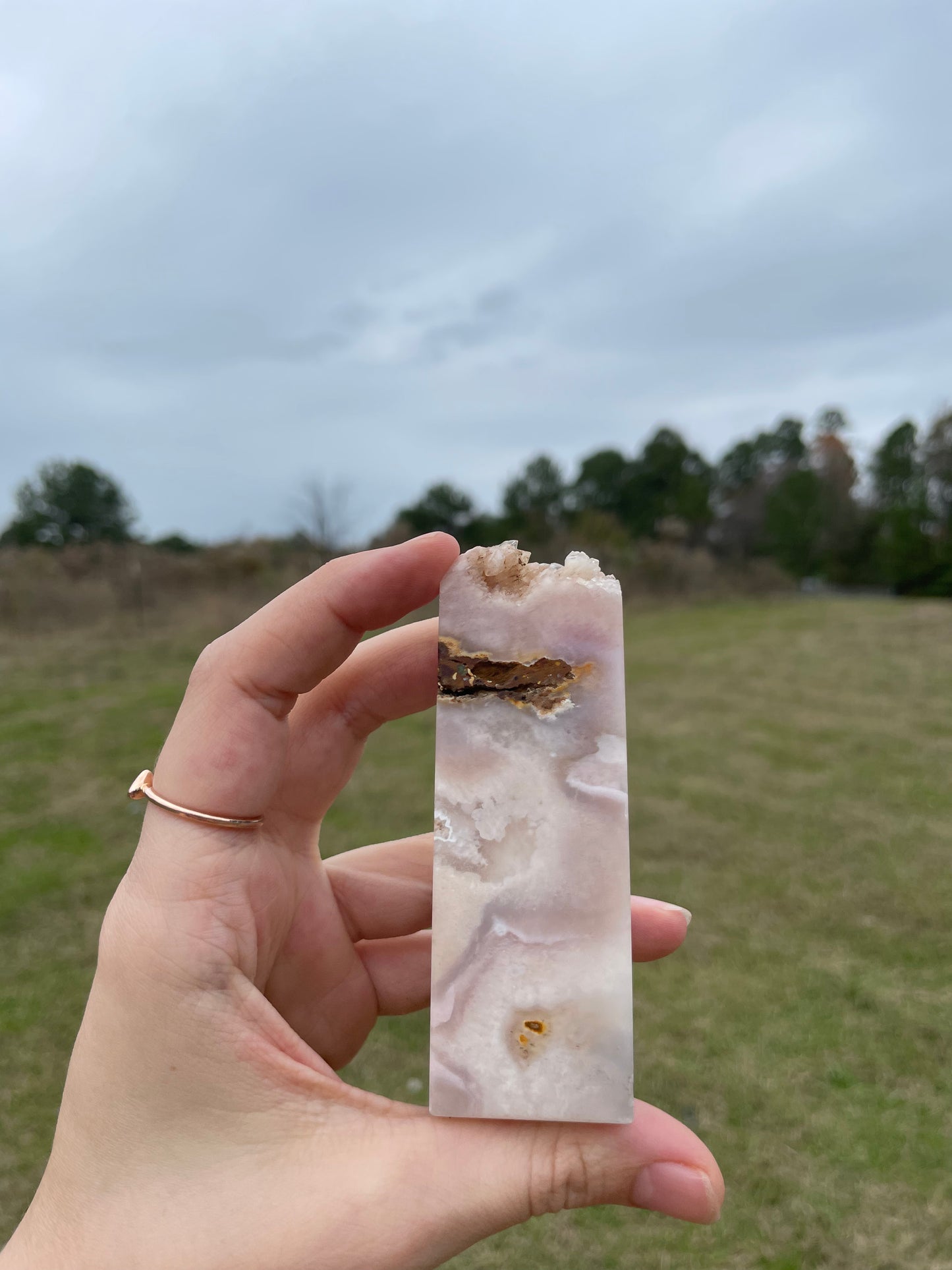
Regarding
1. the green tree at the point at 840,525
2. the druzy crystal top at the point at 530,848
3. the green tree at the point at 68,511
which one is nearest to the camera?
the druzy crystal top at the point at 530,848

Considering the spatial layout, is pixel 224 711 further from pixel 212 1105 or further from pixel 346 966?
pixel 346 966

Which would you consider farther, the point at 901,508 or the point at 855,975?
the point at 901,508

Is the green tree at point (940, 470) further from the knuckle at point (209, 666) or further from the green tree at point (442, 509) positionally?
the knuckle at point (209, 666)

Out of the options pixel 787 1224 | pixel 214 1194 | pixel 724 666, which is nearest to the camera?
pixel 214 1194

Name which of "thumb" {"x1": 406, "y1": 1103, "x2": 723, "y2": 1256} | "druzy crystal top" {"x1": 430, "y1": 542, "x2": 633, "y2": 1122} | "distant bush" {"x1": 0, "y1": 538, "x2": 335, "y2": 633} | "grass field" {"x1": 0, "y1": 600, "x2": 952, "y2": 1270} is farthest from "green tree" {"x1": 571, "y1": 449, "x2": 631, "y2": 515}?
"thumb" {"x1": 406, "y1": 1103, "x2": 723, "y2": 1256}

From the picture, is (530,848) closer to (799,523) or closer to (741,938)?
(741,938)

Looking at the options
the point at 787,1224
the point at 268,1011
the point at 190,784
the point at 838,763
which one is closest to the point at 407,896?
the point at 268,1011

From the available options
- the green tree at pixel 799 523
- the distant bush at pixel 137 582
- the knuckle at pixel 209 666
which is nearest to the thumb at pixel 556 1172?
the knuckle at pixel 209 666
